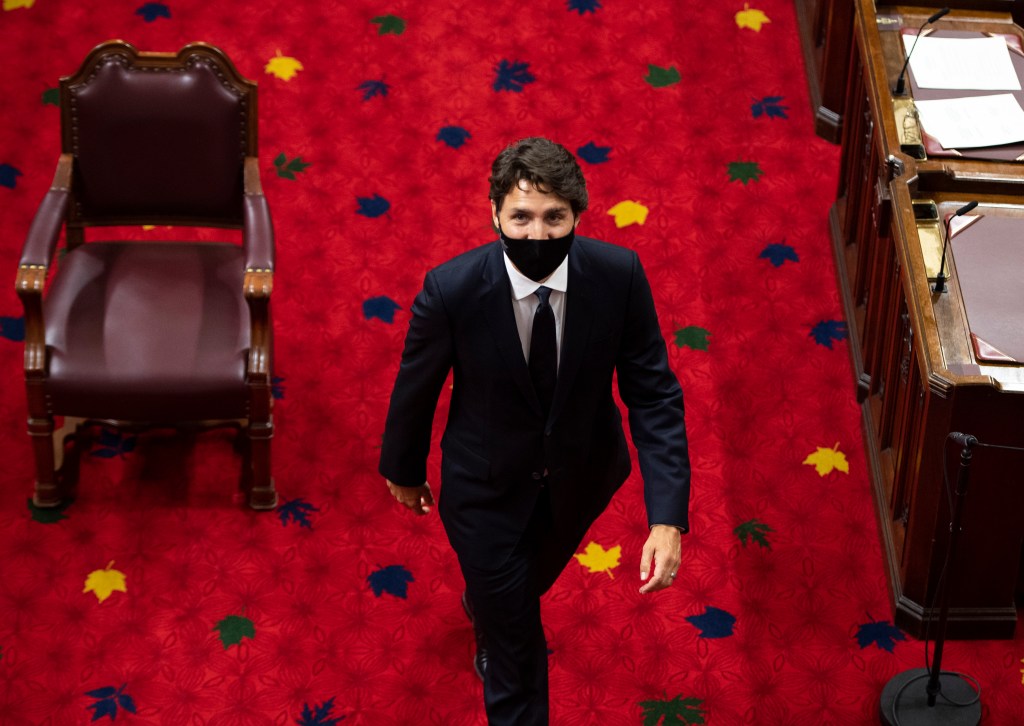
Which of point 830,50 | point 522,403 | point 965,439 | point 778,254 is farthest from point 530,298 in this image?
point 830,50

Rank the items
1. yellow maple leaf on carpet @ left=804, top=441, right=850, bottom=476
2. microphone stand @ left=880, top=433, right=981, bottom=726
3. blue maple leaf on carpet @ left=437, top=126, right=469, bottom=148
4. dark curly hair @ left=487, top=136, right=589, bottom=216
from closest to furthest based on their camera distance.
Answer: dark curly hair @ left=487, top=136, right=589, bottom=216 → microphone stand @ left=880, top=433, right=981, bottom=726 → yellow maple leaf on carpet @ left=804, top=441, right=850, bottom=476 → blue maple leaf on carpet @ left=437, top=126, right=469, bottom=148

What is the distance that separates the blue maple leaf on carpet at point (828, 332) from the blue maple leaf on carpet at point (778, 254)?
0.84ft

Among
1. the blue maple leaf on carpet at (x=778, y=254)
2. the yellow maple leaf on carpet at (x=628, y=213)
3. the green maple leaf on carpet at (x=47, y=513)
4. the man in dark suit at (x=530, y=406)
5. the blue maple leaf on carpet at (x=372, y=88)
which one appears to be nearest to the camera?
the man in dark suit at (x=530, y=406)

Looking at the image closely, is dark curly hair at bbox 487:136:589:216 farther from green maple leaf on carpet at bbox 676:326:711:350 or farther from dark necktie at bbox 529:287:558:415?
green maple leaf on carpet at bbox 676:326:711:350

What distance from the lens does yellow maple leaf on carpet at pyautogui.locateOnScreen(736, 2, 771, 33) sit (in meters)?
5.09

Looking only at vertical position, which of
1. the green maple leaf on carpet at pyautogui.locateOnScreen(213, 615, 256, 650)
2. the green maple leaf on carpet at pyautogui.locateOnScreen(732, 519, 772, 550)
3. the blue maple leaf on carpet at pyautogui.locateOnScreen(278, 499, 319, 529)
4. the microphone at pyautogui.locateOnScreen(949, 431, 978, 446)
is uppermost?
the microphone at pyautogui.locateOnScreen(949, 431, 978, 446)

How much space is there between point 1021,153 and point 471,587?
74.9 inches

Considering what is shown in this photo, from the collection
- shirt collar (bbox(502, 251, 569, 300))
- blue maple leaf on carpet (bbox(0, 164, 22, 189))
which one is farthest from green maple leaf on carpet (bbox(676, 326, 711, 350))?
blue maple leaf on carpet (bbox(0, 164, 22, 189))

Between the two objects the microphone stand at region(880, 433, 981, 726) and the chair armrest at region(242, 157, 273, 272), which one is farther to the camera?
the chair armrest at region(242, 157, 273, 272)

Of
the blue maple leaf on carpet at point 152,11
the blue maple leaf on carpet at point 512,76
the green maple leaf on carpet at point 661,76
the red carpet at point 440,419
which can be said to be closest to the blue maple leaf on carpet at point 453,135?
the red carpet at point 440,419

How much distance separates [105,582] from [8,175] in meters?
1.60

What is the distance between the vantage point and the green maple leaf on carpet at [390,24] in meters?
5.08

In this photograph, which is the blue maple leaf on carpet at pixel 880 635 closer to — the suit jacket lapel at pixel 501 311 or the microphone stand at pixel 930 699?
the microphone stand at pixel 930 699

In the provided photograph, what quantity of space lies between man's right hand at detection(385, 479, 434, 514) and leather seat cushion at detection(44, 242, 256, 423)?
0.84 m
